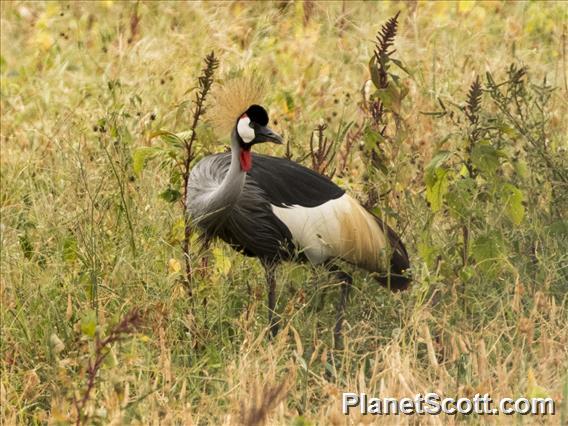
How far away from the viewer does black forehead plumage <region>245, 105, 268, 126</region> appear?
178 inches

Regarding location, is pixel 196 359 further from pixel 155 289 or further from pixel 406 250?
pixel 406 250

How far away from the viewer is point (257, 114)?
453 cm

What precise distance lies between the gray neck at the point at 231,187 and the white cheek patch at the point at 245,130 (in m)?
0.03

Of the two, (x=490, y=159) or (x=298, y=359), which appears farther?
(x=490, y=159)

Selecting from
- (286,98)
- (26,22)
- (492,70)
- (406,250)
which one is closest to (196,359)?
(406,250)

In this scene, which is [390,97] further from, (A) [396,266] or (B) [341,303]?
(B) [341,303]

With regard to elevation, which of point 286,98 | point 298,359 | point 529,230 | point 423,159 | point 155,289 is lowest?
point 298,359

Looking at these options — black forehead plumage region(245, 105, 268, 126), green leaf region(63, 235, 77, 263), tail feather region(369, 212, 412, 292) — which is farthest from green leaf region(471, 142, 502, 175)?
green leaf region(63, 235, 77, 263)

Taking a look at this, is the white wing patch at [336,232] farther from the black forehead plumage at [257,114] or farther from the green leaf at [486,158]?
the green leaf at [486,158]

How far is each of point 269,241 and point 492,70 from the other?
7.65 feet

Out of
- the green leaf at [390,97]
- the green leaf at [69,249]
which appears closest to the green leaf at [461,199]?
the green leaf at [390,97]

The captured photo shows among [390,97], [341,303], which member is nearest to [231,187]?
[341,303]

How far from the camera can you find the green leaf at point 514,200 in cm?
445

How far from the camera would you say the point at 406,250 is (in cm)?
489
